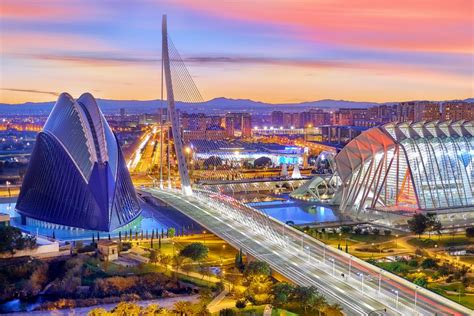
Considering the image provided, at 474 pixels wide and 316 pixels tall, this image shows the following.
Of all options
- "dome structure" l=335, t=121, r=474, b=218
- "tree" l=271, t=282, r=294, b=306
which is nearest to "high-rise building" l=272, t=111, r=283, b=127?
"dome structure" l=335, t=121, r=474, b=218

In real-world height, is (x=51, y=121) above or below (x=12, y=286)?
above

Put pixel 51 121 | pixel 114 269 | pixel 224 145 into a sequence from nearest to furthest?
pixel 114 269 < pixel 51 121 < pixel 224 145

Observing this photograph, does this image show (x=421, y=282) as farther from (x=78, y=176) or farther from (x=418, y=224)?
(x=78, y=176)

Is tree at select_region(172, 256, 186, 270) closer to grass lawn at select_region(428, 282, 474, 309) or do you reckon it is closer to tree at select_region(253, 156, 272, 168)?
grass lawn at select_region(428, 282, 474, 309)

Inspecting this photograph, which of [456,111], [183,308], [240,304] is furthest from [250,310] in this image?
[456,111]

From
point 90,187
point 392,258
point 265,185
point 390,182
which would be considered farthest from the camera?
point 265,185

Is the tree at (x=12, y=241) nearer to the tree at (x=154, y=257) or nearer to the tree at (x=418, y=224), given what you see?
the tree at (x=154, y=257)

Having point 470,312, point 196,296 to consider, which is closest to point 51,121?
point 196,296

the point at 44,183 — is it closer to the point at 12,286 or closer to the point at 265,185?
the point at 12,286
